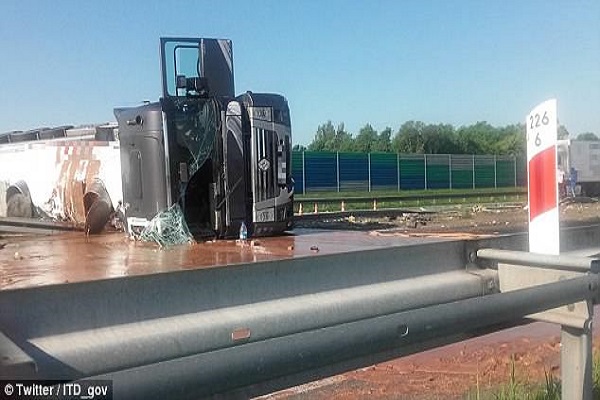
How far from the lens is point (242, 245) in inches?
208

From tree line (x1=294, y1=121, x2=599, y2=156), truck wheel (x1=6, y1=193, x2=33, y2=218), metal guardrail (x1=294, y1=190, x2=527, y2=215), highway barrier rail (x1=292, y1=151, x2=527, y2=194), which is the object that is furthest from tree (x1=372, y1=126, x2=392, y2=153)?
truck wheel (x1=6, y1=193, x2=33, y2=218)

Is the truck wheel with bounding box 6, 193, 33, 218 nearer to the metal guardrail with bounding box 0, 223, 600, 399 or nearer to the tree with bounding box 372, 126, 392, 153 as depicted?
the metal guardrail with bounding box 0, 223, 600, 399

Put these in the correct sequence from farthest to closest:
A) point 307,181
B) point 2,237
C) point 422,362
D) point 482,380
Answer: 1. point 307,181
2. point 422,362
3. point 2,237
4. point 482,380

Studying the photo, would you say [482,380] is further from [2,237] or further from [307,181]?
[307,181]

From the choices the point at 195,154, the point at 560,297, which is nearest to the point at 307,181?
the point at 195,154

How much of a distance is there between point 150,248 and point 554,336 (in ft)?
17.9

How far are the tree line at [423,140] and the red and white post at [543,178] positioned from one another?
6700 centimetres

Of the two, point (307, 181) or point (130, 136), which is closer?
point (130, 136)

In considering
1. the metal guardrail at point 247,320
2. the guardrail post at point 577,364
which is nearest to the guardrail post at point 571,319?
the guardrail post at point 577,364

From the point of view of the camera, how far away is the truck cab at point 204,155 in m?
5.75

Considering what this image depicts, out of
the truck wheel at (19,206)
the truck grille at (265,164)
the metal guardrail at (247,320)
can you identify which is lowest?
the metal guardrail at (247,320)

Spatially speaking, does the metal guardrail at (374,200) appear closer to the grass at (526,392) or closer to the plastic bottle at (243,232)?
the plastic bottle at (243,232)

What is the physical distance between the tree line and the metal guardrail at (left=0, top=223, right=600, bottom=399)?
6751 cm

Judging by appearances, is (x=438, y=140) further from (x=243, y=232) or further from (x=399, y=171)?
(x=243, y=232)
